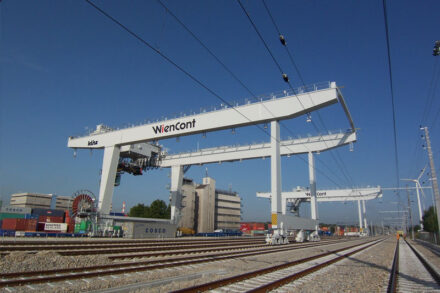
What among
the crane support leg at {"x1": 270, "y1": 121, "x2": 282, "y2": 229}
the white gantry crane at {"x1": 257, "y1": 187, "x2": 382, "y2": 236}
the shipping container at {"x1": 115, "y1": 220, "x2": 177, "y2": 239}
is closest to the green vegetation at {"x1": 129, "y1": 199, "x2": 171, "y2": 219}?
the white gantry crane at {"x1": 257, "y1": 187, "x2": 382, "y2": 236}

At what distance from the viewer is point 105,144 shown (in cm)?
2883

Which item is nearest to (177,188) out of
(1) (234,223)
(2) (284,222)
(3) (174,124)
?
(3) (174,124)

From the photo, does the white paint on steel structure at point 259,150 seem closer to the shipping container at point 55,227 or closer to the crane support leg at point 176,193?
the crane support leg at point 176,193

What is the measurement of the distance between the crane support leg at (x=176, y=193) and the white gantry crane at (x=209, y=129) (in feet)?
17.3

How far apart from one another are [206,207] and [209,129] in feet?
173

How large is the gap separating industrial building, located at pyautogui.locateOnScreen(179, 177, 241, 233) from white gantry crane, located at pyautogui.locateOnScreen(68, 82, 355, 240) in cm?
3841

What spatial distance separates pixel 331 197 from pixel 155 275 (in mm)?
48888

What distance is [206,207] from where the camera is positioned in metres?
72.8

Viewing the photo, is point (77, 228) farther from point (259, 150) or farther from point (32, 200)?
point (32, 200)

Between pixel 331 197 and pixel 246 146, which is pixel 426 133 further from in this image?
pixel 331 197

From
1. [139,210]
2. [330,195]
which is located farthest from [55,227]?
[330,195]

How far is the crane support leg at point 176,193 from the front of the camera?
3509cm

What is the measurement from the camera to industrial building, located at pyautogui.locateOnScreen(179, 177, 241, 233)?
6975 centimetres

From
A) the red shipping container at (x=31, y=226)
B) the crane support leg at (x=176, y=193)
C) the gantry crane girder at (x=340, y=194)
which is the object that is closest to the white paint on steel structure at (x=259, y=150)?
the crane support leg at (x=176, y=193)
